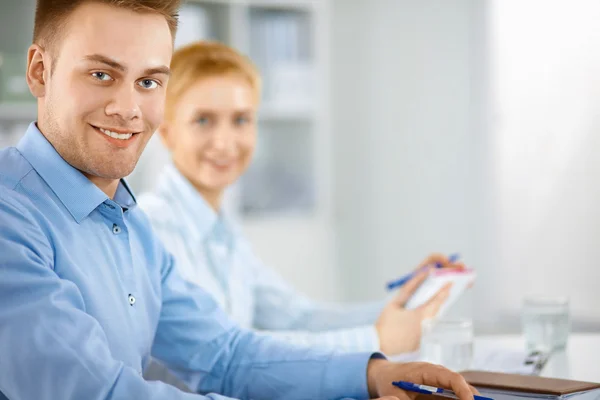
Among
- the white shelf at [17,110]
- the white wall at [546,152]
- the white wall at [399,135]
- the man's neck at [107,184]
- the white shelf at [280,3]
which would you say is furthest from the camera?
the white wall at [399,135]

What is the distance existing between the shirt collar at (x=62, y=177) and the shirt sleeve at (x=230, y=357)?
0.91ft

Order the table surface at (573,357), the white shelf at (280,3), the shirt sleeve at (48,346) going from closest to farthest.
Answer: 1. the shirt sleeve at (48,346)
2. the table surface at (573,357)
3. the white shelf at (280,3)

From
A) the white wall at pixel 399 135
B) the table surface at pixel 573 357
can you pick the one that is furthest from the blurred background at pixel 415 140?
the table surface at pixel 573 357

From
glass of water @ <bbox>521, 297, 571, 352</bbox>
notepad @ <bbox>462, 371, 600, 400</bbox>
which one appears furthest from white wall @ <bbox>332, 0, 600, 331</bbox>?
notepad @ <bbox>462, 371, 600, 400</bbox>

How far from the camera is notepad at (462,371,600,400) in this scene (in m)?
1.03

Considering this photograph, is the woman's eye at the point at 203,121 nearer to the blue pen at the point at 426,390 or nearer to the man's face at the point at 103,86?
the man's face at the point at 103,86

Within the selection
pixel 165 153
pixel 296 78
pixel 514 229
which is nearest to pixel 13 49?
pixel 165 153

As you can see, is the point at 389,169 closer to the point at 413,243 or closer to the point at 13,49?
the point at 413,243

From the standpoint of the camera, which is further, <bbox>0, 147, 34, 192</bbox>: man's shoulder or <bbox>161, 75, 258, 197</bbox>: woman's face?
<bbox>161, 75, 258, 197</bbox>: woman's face

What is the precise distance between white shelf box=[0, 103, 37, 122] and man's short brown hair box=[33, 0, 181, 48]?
230 centimetres

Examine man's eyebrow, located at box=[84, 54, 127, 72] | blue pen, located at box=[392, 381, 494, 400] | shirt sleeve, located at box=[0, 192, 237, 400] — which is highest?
man's eyebrow, located at box=[84, 54, 127, 72]

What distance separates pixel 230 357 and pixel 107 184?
0.35 metres

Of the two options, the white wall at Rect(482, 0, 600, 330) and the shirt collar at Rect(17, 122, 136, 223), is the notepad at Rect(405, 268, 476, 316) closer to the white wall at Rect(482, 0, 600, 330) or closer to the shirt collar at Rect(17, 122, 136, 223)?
the shirt collar at Rect(17, 122, 136, 223)

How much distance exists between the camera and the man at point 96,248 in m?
0.82
